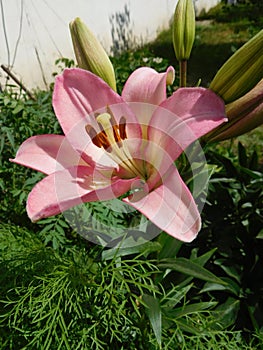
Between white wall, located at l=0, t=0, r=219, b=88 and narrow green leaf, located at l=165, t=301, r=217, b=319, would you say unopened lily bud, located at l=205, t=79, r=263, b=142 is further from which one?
white wall, located at l=0, t=0, r=219, b=88

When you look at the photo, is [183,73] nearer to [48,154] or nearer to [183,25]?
[183,25]

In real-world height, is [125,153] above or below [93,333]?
above

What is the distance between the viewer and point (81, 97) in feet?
2.07

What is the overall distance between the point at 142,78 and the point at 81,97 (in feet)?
0.29

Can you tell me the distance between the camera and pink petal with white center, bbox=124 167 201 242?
53 centimetres

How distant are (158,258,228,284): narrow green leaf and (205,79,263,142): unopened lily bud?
0.85 ft

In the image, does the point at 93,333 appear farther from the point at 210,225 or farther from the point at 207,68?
the point at 207,68

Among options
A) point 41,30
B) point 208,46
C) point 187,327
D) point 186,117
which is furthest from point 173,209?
point 208,46

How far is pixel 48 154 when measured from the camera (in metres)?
0.63

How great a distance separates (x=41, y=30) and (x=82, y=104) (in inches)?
105

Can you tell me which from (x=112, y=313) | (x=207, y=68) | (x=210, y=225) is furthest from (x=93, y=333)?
(x=207, y=68)

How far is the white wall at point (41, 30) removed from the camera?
288cm

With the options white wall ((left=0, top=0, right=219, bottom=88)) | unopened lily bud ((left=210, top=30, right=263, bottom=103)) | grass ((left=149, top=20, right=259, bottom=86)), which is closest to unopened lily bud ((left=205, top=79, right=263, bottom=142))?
unopened lily bud ((left=210, top=30, right=263, bottom=103))

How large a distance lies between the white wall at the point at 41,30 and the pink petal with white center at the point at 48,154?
2.07m
